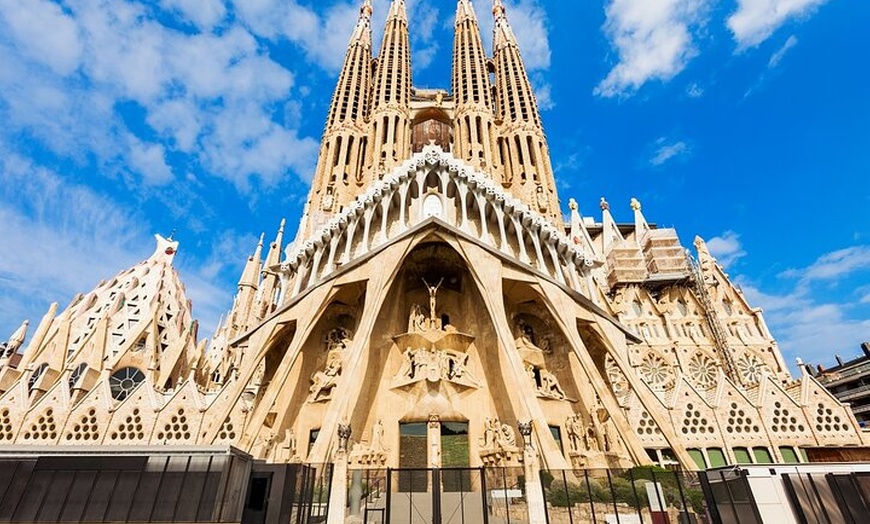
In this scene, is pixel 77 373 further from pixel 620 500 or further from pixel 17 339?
pixel 620 500

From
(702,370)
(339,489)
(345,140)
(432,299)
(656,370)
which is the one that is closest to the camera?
(339,489)

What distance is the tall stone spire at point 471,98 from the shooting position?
28122mm

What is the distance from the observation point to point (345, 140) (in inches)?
1155

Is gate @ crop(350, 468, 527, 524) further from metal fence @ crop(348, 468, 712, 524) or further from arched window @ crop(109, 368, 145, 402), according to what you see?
arched window @ crop(109, 368, 145, 402)

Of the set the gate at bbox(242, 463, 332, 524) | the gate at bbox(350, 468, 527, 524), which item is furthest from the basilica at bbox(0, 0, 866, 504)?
the gate at bbox(242, 463, 332, 524)

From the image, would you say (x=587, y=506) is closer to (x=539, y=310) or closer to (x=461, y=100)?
(x=539, y=310)

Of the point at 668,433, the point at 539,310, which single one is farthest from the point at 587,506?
the point at 539,310

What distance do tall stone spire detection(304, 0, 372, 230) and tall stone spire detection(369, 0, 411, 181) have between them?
1458mm

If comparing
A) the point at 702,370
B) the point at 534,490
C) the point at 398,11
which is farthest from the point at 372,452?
the point at 398,11

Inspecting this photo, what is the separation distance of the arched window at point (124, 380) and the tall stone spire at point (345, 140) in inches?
591

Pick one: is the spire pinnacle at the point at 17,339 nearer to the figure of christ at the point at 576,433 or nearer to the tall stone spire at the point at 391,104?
the tall stone spire at the point at 391,104

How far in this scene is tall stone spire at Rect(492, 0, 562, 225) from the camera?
2638 centimetres

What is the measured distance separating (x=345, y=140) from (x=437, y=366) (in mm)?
18998

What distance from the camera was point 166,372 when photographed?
1061 inches
